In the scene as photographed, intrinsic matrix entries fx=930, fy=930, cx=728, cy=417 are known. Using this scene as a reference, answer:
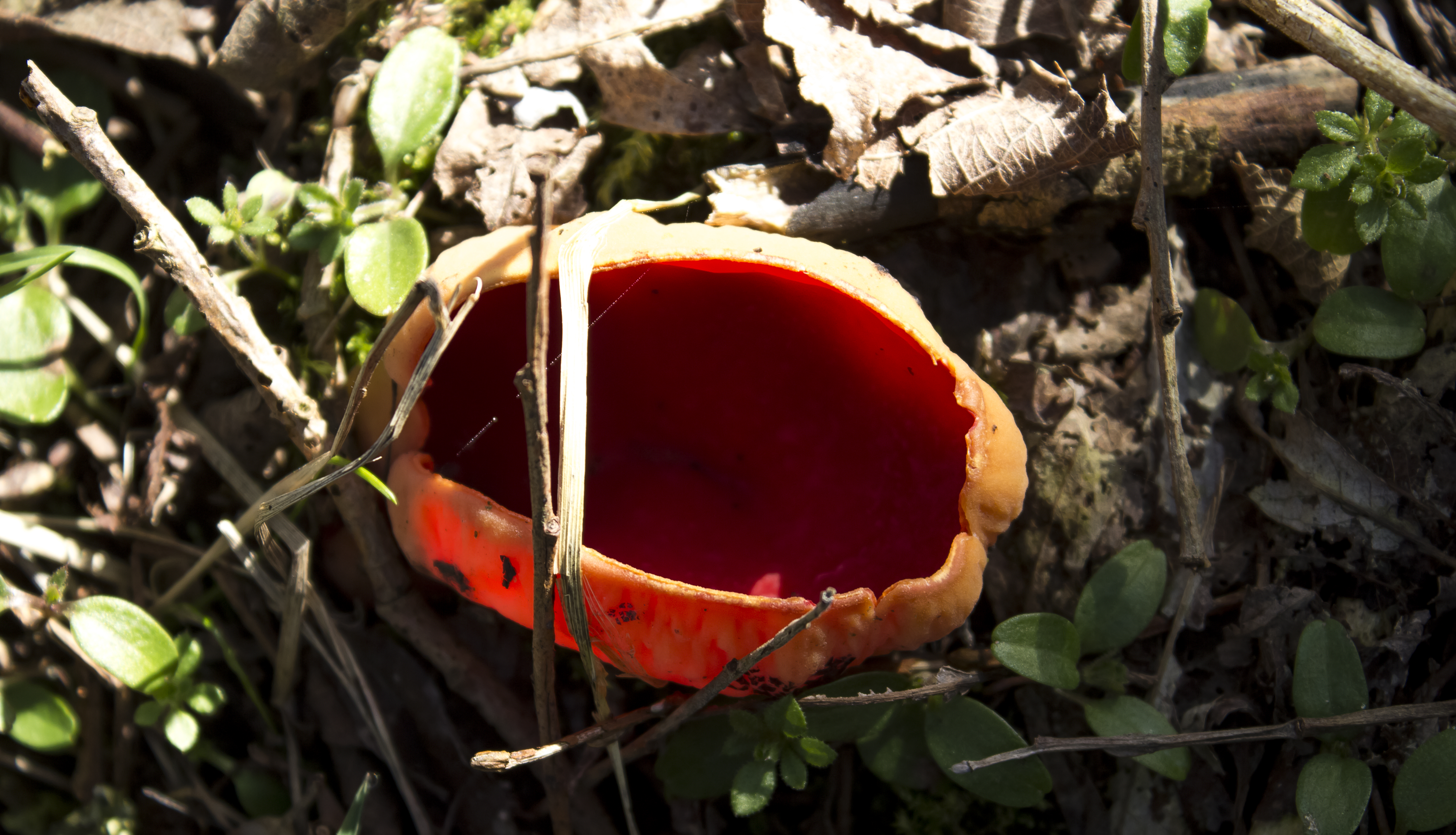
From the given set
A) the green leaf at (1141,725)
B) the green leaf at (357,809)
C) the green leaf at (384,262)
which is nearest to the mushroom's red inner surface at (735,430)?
the green leaf at (384,262)

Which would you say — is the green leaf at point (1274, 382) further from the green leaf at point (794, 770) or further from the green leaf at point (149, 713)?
the green leaf at point (149, 713)

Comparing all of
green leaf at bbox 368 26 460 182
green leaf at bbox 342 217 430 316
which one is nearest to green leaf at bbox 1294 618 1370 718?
green leaf at bbox 342 217 430 316

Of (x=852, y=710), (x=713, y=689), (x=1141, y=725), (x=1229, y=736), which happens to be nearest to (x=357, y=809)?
(x=713, y=689)

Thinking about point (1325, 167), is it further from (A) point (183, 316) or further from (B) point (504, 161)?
(A) point (183, 316)

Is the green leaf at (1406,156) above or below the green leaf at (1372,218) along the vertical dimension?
above

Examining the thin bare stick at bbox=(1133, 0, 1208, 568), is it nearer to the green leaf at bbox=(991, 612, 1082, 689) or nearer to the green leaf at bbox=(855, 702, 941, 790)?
the green leaf at bbox=(991, 612, 1082, 689)
